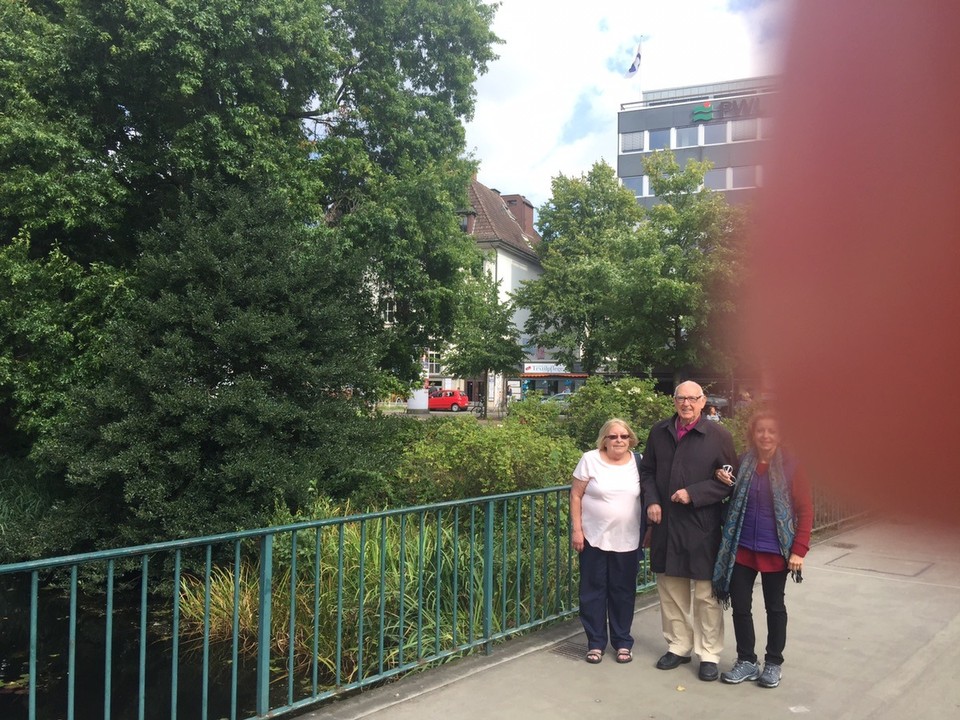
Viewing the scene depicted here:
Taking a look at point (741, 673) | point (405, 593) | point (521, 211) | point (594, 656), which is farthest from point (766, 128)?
point (521, 211)

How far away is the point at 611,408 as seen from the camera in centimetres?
1001

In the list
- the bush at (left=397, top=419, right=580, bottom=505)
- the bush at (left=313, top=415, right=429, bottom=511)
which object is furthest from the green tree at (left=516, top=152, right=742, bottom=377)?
the bush at (left=313, top=415, right=429, bottom=511)

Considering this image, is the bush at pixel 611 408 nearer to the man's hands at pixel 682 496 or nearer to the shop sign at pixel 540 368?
the man's hands at pixel 682 496

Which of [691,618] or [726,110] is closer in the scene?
[726,110]

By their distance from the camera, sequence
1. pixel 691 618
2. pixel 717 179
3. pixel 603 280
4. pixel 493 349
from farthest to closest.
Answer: pixel 493 349
pixel 603 280
pixel 691 618
pixel 717 179

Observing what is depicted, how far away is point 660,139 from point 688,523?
3.79m

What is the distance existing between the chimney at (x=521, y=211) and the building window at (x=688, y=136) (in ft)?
164

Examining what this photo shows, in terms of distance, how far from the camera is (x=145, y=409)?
750cm

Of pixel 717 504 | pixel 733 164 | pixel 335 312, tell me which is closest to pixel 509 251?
pixel 335 312

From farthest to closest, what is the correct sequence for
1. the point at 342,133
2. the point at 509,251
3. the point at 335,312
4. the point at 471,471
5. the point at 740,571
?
the point at 509,251, the point at 342,133, the point at 335,312, the point at 471,471, the point at 740,571

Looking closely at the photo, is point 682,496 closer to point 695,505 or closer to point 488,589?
point 695,505

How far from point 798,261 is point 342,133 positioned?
496 inches

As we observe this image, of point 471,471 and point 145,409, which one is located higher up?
point 145,409

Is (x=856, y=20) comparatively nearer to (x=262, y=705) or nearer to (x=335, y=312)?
(x=262, y=705)
